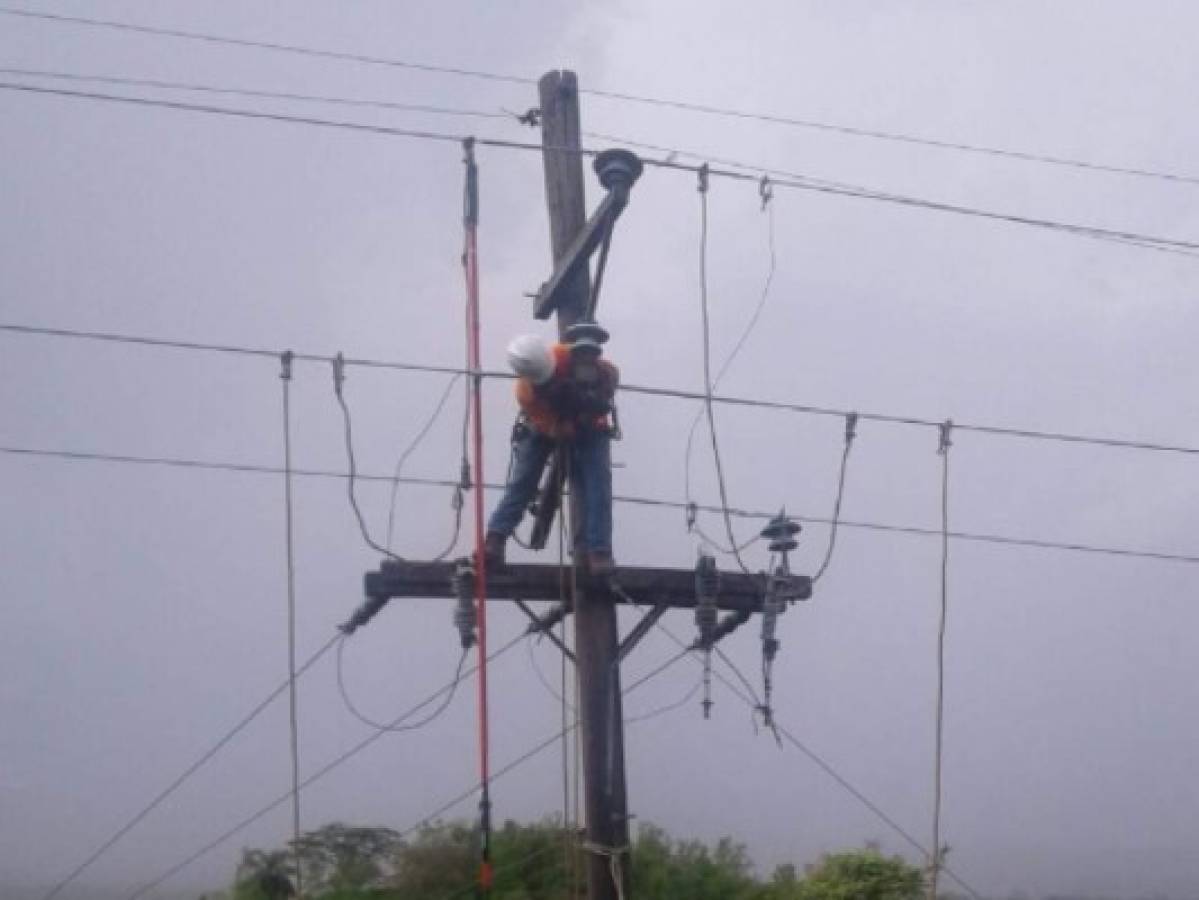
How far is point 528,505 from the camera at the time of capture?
10.2 m

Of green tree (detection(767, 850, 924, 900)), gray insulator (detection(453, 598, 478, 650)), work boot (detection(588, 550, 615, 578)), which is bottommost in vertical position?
green tree (detection(767, 850, 924, 900))

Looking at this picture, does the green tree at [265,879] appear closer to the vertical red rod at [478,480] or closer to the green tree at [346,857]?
the green tree at [346,857]

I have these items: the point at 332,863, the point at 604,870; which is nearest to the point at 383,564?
the point at 604,870

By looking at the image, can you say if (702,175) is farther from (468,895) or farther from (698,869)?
(698,869)

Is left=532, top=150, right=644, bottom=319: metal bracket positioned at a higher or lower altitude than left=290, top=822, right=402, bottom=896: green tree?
higher

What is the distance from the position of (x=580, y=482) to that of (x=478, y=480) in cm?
195

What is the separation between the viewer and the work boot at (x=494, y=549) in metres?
9.63

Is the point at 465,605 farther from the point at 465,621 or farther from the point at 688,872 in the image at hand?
the point at 688,872

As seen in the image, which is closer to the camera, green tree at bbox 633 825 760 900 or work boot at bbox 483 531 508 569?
work boot at bbox 483 531 508 569

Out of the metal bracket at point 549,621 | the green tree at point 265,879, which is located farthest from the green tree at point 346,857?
the metal bracket at point 549,621

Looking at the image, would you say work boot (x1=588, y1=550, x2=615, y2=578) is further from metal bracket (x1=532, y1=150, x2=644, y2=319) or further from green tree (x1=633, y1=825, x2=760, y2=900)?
green tree (x1=633, y1=825, x2=760, y2=900)

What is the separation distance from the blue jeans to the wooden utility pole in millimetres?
92

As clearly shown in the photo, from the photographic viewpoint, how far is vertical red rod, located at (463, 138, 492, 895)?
7828 millimetres

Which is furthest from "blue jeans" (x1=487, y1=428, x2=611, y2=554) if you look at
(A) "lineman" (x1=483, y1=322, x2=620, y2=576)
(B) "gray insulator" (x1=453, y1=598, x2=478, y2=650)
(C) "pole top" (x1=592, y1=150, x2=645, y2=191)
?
(C) "pole top" (x1=592, y1=150, x2=645, y2=191)
